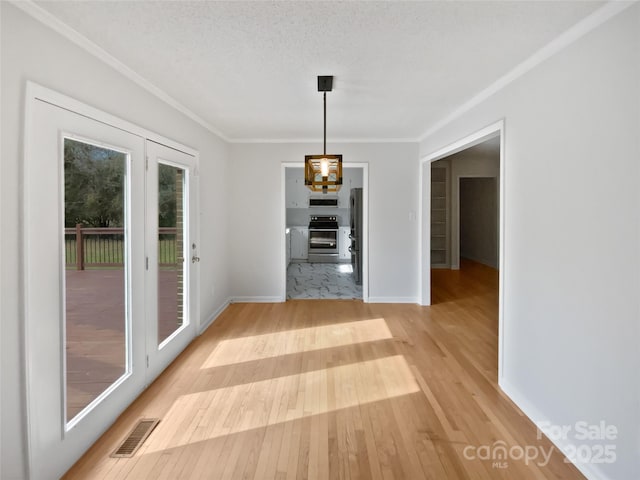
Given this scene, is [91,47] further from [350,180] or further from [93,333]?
→ [350,180]

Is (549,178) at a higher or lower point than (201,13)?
lower

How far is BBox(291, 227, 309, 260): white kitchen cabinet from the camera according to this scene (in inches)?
364

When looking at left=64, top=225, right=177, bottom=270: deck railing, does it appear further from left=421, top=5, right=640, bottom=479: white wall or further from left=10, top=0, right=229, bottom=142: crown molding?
left=421, top=5, right=640, bottom=479: white wall

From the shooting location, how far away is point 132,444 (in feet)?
7.01

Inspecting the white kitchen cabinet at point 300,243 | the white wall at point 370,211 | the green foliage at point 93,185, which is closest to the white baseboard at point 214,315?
the white wall at point 370,211

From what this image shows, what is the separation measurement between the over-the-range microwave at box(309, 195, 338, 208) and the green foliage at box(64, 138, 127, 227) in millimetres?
7039

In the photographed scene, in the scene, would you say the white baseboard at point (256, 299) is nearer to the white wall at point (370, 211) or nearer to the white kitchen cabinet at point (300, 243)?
the white wall at point (370, 211)

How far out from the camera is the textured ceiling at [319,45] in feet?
5.94

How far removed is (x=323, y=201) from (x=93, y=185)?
7.41 m

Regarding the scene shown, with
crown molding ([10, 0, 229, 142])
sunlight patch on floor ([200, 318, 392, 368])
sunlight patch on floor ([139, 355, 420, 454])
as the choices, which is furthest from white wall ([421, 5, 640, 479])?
crown molding ([10, 0, 229, 142])

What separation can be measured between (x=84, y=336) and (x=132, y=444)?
28.6 inches

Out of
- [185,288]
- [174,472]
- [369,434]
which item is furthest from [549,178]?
[185,288]

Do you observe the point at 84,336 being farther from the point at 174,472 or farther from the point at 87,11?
the point at 87,11

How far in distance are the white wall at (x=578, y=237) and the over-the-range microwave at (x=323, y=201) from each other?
22.2ft
